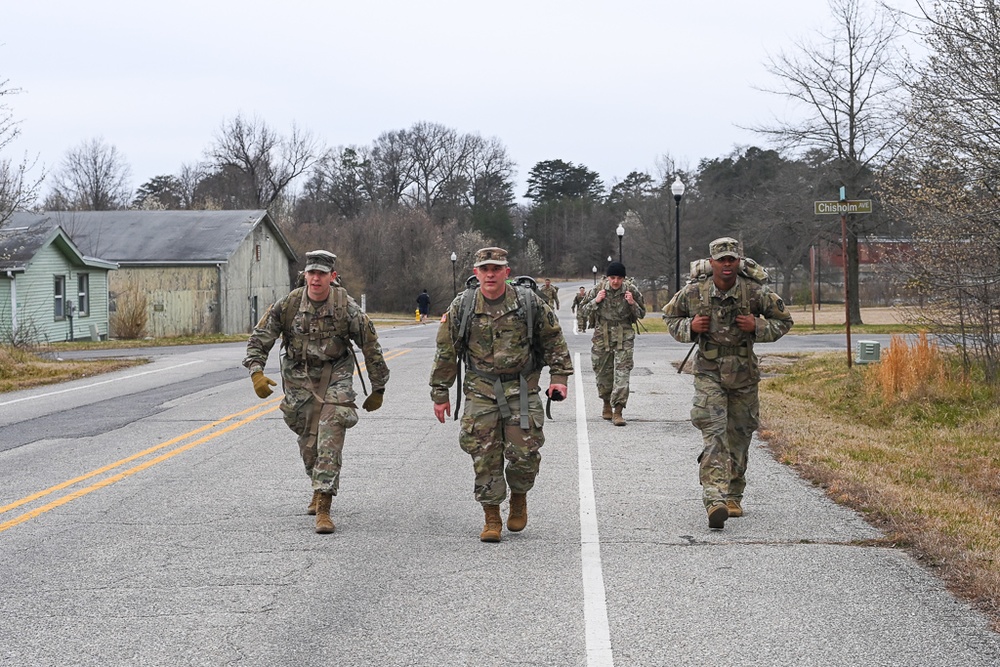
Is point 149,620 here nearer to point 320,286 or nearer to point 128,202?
point 320,286

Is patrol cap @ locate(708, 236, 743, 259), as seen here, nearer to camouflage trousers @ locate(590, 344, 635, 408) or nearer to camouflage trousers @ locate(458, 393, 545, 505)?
camouflage trousers @ locate(458, 393, 545, 505)

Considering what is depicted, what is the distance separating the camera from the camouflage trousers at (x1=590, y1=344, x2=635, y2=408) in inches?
515

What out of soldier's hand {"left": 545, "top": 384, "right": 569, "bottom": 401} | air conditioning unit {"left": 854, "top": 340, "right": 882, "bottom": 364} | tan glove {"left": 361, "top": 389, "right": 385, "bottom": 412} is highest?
soldier's hand {"left": 545, "top": 384, "right": 569, "bottom": 401}

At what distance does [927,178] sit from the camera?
13648 millimetres

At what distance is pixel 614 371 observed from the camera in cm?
1321

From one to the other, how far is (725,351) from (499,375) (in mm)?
1691

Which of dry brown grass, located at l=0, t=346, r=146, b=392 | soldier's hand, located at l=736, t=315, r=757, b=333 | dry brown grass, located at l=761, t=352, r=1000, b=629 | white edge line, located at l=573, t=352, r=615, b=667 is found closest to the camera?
white edge line, located at l=573, t=352, r=615, b=667

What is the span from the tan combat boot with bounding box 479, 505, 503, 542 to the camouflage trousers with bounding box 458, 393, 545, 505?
2.3 inches

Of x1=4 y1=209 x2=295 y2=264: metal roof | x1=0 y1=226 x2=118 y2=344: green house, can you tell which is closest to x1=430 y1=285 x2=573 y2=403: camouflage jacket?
x1=0 y1=226 x2=118 y2=344: green house

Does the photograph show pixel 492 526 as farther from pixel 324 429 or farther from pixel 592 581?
pixel 324 429

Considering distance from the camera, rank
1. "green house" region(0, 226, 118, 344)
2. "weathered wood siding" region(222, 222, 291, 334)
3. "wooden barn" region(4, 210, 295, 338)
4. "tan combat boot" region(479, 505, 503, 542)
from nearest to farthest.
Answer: "tan combat boot" region(479, 505, 503, 542), "green house" region(0, 226, 118, 344), "wooden barn" region(4, 210, 295, 338), "weathered wood siding" region(222, 222, 291, 334)

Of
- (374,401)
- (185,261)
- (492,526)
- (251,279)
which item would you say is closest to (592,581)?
(492,526)

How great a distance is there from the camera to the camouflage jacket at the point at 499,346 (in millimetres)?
7469

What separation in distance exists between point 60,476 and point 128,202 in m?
87.9
